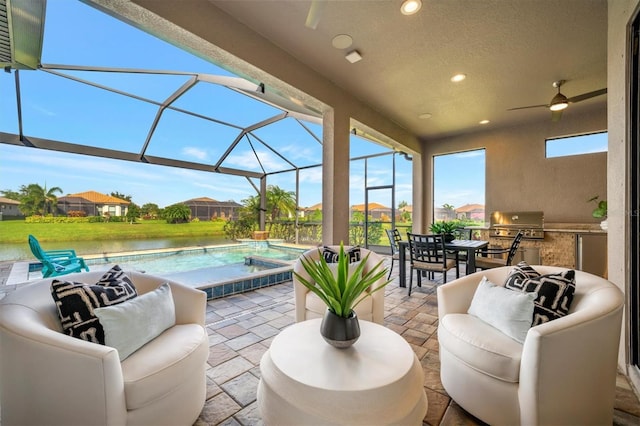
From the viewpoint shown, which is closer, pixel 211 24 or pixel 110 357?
pixel 110 357

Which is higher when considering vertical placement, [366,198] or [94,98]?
[94,98]

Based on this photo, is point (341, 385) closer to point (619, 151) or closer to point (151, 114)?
point (619, 151)

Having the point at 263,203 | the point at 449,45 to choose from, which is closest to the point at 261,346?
the point at 449,45

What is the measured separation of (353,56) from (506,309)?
3.01 meters

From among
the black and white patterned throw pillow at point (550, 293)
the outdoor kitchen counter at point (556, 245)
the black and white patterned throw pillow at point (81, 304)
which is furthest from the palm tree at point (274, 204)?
the black and white patterned throw pillow at point (550, 293)

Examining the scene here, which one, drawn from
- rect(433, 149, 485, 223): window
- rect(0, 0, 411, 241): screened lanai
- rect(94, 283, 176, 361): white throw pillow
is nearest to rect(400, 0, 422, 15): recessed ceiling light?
rect(0, 0, 411, 241): screened lanai

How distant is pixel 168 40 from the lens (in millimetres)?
2445

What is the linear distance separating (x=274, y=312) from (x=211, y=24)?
305 centimetres

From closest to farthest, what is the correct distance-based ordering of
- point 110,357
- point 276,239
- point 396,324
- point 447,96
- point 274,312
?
point 110,357, point 396,324, point 274,312, point 447,96, point 276,239

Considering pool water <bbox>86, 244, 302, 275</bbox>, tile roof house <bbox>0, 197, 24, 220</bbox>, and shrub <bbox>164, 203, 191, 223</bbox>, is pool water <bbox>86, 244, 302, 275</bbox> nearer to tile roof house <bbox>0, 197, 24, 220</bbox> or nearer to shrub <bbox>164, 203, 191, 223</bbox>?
shrub <bbox>164, 203, 191, 223</bbox>

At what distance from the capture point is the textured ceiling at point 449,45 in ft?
8.07

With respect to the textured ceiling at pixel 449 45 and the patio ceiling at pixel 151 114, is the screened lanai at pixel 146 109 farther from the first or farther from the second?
the textured ceiling at pixel 449 45

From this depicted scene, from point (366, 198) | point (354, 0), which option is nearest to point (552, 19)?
point (354, 0)

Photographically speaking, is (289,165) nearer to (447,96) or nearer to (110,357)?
(447,96)
